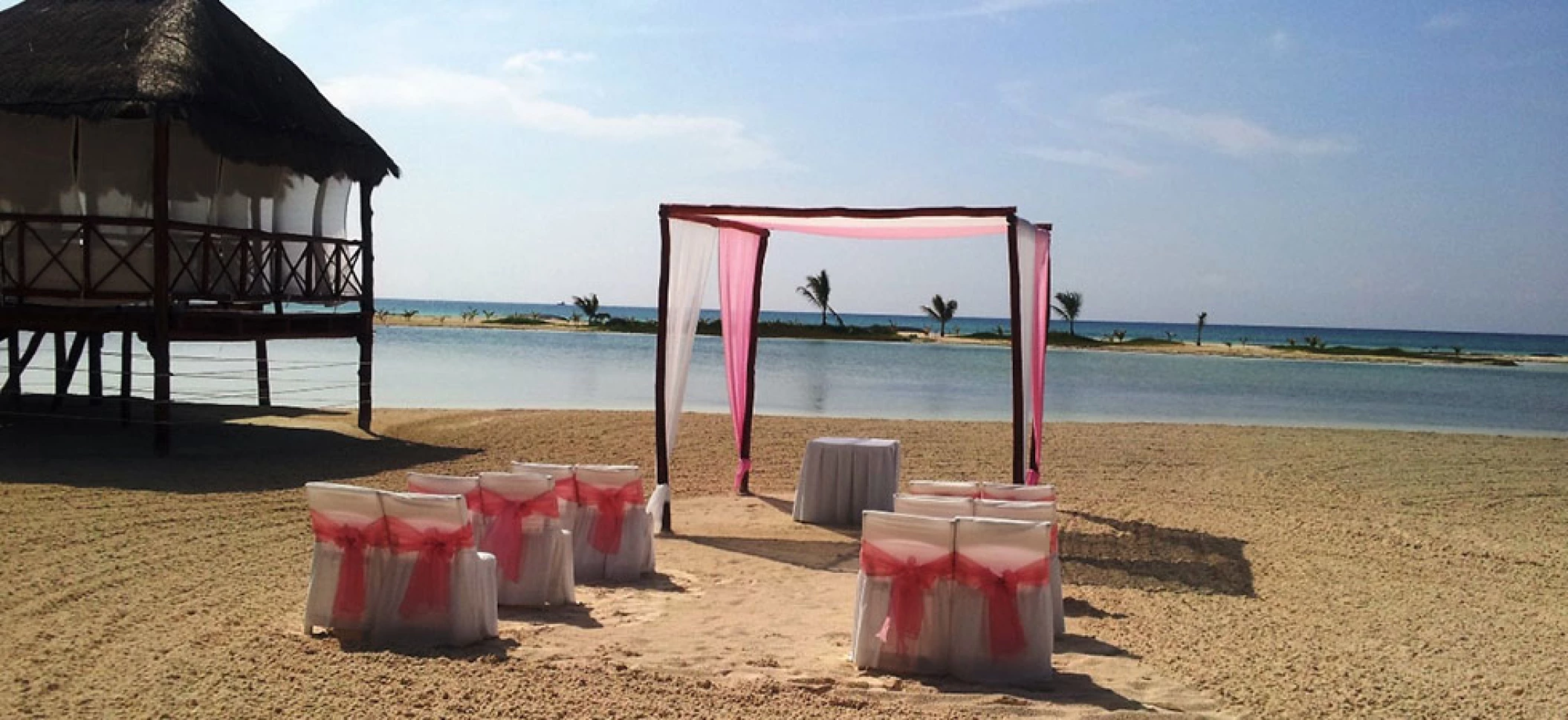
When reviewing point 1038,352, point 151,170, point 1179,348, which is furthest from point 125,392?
point 1179,348

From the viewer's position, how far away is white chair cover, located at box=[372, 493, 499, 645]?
4961 mm

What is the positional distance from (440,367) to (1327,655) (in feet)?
76.5

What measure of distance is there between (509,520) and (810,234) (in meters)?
4.56

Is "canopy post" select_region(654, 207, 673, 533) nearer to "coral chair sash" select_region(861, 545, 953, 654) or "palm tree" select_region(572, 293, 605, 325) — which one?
"coral chair sash" select_region(861, 545, 953, 654)

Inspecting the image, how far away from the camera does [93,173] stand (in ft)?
37.3

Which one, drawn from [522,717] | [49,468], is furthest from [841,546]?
[49,468]

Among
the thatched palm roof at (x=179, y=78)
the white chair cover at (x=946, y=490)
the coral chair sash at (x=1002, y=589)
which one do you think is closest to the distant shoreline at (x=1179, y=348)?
the thatched palm roof at (x=179, y=78)

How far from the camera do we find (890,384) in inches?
998

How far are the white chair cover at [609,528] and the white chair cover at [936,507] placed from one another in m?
1.67

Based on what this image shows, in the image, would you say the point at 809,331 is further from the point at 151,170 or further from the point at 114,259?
the point at 114,259

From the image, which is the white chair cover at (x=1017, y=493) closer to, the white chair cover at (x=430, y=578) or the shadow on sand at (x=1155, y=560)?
the shadow on sand at (x=1155, y=560)

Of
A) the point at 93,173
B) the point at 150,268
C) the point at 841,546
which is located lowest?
the point at 841,546

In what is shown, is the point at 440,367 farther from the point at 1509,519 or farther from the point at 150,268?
the point at 1509,519

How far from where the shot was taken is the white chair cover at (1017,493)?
6152mm
